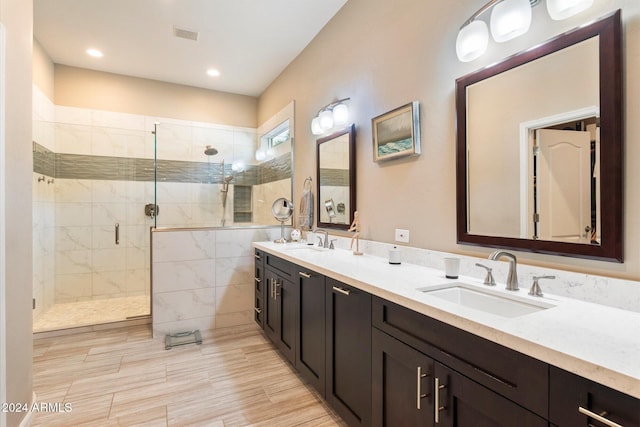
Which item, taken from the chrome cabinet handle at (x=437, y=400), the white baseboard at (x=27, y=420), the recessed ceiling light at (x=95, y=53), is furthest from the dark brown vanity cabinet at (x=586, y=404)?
the recessed ceiling light at (x=95, y=53)

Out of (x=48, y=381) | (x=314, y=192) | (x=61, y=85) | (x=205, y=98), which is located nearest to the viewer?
(x=48, y=381)

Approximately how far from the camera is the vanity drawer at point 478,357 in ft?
2.66

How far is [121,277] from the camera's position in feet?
13.6

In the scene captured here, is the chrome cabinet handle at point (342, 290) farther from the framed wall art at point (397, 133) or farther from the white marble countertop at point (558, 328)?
the framed wall art at point (397, 133)

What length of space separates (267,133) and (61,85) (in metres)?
2.53

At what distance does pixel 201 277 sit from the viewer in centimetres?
319

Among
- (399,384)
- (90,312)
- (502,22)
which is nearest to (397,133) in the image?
(502,22)

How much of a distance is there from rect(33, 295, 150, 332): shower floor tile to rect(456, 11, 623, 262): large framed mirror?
11.9ft

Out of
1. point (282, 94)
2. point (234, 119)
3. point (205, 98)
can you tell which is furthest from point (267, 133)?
point (205, 98)

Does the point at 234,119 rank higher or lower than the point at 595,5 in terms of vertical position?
higher

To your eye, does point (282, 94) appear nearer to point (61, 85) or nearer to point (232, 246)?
point (232, 246)

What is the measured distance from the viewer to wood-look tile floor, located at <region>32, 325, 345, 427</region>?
1852 mm

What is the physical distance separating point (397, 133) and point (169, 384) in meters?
2.36

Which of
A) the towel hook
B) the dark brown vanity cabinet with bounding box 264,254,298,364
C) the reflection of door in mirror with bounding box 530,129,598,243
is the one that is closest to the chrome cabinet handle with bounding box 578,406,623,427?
the reflection of door in mirror with bounding box 530,129,598,243
